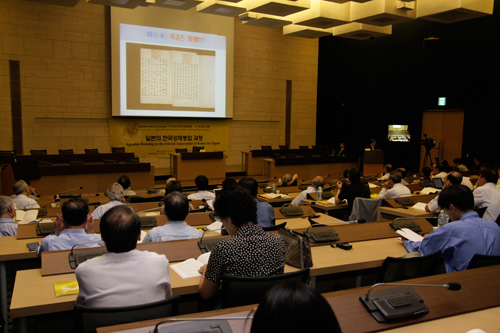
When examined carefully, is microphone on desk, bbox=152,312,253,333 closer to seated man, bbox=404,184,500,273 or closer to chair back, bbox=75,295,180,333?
chair back, bbox=75,295,180,333

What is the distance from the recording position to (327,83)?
15.7 m

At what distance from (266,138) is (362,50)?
14.2 ft

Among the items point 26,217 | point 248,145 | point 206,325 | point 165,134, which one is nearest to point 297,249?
point 206,325

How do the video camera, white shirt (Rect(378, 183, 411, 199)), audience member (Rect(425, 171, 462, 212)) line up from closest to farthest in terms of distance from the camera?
audience member (Rect(425, 171, 462, 212)) → white shirt (Rect(378, 183, 411, 199)) → the video camera

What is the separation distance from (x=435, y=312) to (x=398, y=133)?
12255 millimetres

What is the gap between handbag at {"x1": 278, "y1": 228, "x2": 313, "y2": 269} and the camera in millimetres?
2699

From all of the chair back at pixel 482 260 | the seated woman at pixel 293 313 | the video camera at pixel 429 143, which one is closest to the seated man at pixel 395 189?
the chair back at pixel 482 260

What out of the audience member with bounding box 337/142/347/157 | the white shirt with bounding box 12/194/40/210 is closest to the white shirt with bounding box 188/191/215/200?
the white shirt with bounding box 12/194/40/210

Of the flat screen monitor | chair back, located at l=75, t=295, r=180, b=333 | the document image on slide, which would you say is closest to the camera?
chair back, located at l=75, t=295, r=180, b=333

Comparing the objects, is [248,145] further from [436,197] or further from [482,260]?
[482,260]

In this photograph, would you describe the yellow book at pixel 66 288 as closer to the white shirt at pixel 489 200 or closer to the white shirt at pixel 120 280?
the white shirt at pixel 120 280

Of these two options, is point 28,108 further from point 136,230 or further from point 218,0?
point 136,230

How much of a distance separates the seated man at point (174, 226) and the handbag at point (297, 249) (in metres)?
0.86

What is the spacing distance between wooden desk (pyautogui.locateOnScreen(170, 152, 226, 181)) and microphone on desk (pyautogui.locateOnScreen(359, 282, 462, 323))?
971 cm
